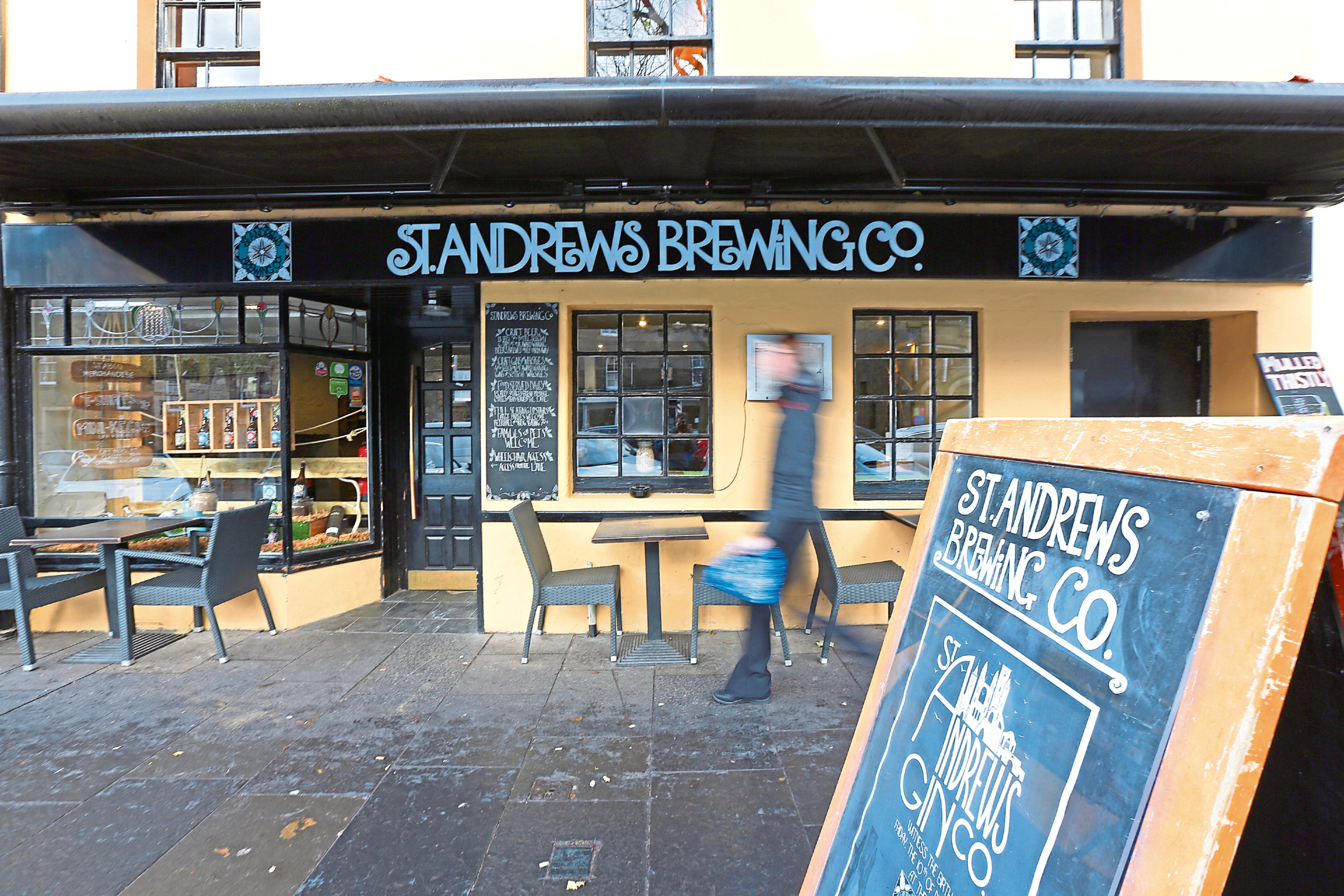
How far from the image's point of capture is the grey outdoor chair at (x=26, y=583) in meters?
4.37

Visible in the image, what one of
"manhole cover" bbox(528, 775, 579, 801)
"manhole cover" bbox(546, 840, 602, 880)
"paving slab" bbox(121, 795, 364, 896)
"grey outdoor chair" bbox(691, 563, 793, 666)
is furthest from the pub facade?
"paving slab" bbox(121, 795, 364, 896)

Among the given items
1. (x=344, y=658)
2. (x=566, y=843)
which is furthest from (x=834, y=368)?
(x=344, y=658)

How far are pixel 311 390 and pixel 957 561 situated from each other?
19.2 feet

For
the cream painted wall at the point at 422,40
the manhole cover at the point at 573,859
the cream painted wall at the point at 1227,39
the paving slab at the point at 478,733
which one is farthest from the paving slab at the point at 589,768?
the cream painted wall at the point at 1227,39

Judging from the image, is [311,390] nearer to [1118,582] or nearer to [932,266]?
[932,266]

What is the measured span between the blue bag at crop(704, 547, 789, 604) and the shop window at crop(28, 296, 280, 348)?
15.0ft

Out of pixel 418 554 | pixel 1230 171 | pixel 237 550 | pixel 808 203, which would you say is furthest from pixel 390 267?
pixel 1230 171

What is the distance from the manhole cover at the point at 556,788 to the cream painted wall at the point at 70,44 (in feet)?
21.3

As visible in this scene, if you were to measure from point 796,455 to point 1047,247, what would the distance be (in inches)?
133

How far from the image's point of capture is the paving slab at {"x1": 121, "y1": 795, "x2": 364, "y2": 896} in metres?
2.33

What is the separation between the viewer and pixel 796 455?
3.32m

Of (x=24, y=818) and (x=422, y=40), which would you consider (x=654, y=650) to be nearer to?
(x=24, y=818)

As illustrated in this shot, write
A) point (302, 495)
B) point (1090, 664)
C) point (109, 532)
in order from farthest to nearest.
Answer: point (302, 495), point (109, 532), point (1090, 664)

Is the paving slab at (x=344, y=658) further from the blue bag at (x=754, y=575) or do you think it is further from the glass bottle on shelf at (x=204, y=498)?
the blue bag at (x=754, y=575)
